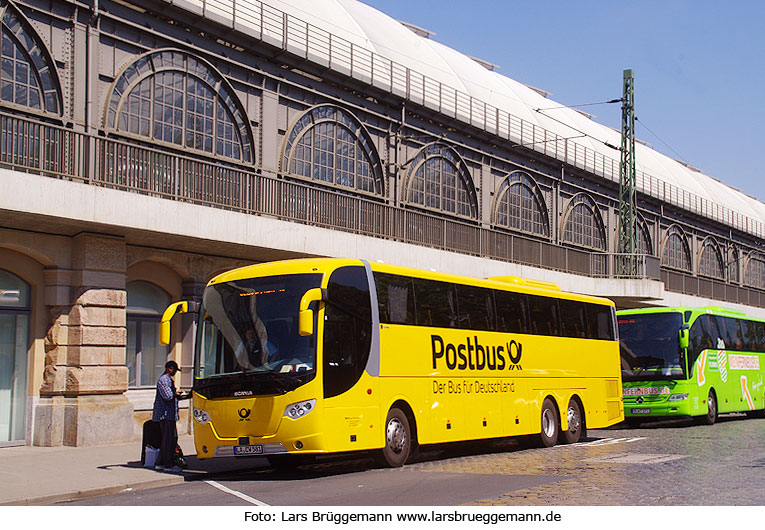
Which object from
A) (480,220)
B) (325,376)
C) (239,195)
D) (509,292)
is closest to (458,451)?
→ (509,292)

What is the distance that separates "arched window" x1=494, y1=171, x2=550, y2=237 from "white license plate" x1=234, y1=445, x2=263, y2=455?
74.8ft

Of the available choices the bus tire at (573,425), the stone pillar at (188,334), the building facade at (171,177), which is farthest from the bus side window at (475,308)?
the stone pillar at (188,334)

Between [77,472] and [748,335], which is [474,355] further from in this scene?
[748,335]

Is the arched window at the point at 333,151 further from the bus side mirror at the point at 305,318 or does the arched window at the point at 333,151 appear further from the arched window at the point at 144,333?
the bus side mirror at the point at 305,318

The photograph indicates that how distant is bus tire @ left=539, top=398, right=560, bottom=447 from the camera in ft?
66.2

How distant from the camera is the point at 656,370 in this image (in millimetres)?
25969

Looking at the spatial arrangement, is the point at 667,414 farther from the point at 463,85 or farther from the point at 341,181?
the point at 463,85

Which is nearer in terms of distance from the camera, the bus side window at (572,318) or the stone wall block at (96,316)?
the stone wall block at (96,316)

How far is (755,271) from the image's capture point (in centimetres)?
6278

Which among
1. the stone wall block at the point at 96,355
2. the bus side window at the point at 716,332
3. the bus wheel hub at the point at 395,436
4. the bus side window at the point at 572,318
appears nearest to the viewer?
the bus wheel hub at the point at 395,436

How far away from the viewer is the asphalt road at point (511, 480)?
11.2m

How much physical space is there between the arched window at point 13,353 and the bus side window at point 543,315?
9.96 metres

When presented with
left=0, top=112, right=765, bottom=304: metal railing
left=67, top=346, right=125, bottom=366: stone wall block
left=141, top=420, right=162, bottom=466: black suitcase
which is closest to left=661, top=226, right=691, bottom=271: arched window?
left=0, top=112, right=765, bottom=304: metal railing

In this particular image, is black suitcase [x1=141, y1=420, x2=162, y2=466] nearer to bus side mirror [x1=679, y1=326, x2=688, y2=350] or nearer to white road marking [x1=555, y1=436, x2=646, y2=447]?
white road marking [x1=555, y1=436, x2=646, y2=447]
